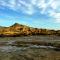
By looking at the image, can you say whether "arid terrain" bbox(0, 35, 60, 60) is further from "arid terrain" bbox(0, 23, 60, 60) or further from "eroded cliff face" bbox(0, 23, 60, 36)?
"eroded cliff face" bbox(0, 23, 60, 36)

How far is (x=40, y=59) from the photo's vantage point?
15383 millimetres

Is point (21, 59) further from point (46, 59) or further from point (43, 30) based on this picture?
point (43, 30)

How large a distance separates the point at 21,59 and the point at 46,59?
7.72 feet

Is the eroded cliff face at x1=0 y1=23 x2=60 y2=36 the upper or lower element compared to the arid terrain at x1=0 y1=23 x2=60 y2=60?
upper

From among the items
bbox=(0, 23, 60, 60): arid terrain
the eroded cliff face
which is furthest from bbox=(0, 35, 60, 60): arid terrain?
the eroded cliff face

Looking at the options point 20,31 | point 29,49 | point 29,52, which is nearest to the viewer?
point 29,52

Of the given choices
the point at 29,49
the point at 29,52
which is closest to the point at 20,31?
the point at 29,49

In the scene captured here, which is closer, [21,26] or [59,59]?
[59,59]

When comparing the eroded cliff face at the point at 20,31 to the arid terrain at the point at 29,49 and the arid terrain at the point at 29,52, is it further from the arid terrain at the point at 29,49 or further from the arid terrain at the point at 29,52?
the arid terrain at the point at 29,52

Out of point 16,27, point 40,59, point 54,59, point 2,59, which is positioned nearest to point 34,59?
point 40,59

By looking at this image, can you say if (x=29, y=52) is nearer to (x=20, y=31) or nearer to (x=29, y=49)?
(x=29, y=49)

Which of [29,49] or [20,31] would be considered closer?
[29,49]

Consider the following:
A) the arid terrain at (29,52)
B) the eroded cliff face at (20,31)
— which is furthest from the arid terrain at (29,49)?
the eroded cliff face at (20,31)

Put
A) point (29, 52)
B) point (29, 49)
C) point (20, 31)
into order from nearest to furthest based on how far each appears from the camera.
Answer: point (29, 52)
point (29, 49)
point (20, 31)
